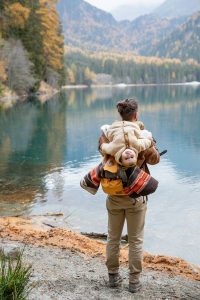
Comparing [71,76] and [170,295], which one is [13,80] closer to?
[170,295]

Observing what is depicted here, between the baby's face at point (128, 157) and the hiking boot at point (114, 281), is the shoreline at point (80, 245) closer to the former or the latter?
the hiking boot at point (114, 281)

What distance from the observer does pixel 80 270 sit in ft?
20.0

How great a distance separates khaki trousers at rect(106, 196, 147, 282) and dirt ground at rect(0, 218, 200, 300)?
1.30 feet

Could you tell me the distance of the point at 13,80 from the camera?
56.6m

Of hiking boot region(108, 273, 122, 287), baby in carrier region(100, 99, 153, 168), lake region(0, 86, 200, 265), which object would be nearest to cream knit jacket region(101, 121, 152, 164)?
baby in carrier region(100, 99, 153, 168)

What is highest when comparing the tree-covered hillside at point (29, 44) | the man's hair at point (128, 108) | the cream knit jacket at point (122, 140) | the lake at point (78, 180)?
the tree-covered hillside at point (29, 44)

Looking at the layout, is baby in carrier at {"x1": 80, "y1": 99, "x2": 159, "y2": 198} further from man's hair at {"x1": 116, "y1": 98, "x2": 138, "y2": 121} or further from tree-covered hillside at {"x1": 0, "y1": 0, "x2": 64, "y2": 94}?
tree-covered hillside at {"x1": 0, "y1": 0, "x2": 64, "y2": 94}

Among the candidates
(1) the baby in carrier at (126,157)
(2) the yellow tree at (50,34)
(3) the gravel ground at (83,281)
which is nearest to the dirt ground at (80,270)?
(3) the gravel ground at (83,281)

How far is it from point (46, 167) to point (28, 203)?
541 cm

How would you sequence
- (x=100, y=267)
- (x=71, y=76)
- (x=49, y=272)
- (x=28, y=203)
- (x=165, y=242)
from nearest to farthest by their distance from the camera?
(x=49, y=272) → (x=100, y=267) → (x=165, y=242) → (x=28, y=203) → (x=71, y=76)

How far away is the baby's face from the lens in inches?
191

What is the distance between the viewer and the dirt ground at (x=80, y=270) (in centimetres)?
520

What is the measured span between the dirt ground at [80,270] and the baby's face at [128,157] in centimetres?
150

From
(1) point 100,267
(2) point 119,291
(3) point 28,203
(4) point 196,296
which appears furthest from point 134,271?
(3) point 28,203
